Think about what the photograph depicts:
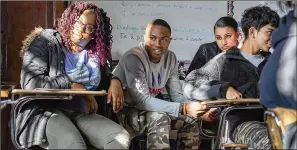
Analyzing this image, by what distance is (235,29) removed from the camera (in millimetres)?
4793

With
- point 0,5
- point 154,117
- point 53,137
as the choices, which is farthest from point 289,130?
point 0,5

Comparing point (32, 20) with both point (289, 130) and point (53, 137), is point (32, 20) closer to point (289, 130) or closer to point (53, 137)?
point (53, 137)

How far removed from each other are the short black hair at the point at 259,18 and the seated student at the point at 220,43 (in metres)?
0.67

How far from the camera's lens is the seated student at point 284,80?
2668mm

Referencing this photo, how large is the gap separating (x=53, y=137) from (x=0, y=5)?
1.79m

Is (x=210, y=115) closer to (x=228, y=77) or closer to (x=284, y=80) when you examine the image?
(x=228, y=77)

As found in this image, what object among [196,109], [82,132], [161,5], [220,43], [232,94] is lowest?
[82,132]

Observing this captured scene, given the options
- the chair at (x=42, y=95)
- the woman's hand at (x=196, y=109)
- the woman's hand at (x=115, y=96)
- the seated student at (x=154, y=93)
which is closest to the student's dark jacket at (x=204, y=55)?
the seated student at (x=154, y=93)

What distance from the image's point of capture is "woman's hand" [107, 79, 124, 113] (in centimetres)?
369

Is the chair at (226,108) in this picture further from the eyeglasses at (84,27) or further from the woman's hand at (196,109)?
the eyeglasses at (84,27)

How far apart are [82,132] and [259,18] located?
1.65 m

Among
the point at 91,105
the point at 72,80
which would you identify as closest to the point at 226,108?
the point at 91,105

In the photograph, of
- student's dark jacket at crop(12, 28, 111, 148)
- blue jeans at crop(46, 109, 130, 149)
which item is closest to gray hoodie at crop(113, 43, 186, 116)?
blue jeans at crop(46, 109, 130, 149)

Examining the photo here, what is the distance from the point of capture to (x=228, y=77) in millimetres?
3857
